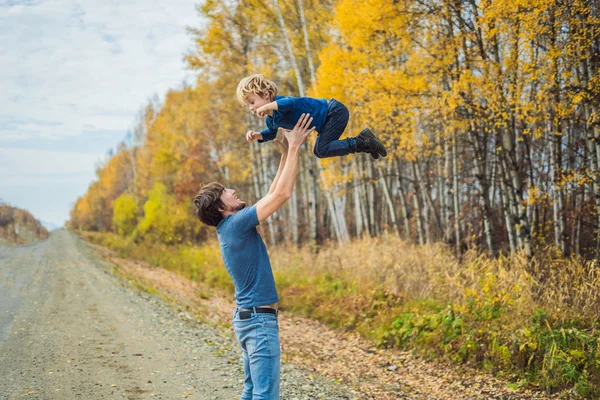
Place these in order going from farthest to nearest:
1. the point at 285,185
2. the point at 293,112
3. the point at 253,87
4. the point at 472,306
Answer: the point at 472,306 → the point at 293,112 → the point at 253,87 → the point at 285,185

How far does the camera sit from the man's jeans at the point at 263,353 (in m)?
2.86

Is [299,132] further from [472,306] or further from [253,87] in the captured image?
[472,306]

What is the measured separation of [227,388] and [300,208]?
20.6 m

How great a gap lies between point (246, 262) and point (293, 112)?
3.33 ft

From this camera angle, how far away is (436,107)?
8844mm

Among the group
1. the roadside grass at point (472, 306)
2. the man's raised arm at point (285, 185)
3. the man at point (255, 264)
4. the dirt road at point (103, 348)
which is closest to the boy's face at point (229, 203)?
the man at point (255, 264)

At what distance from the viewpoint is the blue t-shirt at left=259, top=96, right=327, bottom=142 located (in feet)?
10.1

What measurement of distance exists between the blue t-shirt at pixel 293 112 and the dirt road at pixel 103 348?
327 centimetres

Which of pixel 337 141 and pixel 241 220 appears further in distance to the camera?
pixel 337 141

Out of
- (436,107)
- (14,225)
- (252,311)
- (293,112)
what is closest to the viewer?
(252,311)

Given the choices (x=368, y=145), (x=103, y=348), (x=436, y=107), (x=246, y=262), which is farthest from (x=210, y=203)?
(x=436, y=107)

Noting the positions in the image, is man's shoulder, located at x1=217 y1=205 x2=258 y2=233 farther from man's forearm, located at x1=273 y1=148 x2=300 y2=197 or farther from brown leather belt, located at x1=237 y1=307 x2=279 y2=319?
brown leather belt, located at x1=237 y1=307 x2=279 y2=319

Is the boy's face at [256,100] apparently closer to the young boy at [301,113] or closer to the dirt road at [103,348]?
the young boy at [301,113]

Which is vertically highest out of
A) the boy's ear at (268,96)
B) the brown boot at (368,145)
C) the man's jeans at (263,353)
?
the boy's ear at (268,96)
